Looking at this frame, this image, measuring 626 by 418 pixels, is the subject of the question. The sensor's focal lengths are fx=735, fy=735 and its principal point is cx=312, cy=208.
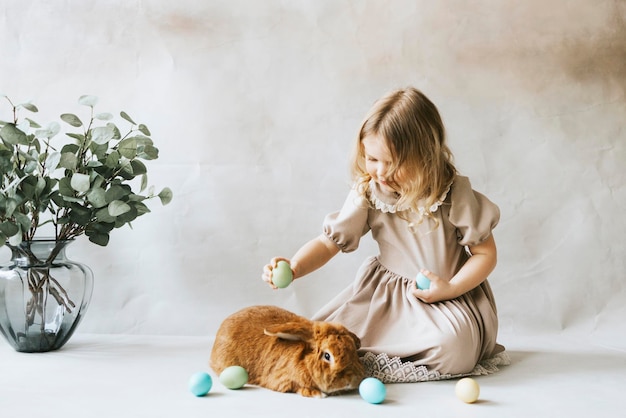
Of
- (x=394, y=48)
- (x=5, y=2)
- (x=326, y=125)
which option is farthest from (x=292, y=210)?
(x=5, y=2)

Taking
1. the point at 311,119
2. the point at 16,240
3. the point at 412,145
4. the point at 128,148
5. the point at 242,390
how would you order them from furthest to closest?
the point at 311,119, the point at 128,148, the point at 16,240, the point at 412,145, the point at 242,390

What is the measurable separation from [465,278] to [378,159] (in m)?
0.31

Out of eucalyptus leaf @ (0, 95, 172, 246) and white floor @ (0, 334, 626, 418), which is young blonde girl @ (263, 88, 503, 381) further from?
eucalyptus leaf @ (0, 95, 172, 246)

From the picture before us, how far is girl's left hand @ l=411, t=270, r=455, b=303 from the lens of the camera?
154 centimetres

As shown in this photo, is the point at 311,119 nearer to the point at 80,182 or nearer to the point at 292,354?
the point at 80,182

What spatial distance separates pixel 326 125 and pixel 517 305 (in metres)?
0.72

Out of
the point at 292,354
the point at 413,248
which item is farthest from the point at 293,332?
the point at 413,248

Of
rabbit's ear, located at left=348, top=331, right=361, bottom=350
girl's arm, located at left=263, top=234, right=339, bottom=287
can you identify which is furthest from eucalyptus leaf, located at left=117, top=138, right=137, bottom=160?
rabbit's ear, located at left=348, top=331, right=361, bottom=350

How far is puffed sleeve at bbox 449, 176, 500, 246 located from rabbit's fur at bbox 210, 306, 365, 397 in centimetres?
35

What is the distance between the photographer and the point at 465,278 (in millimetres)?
1559

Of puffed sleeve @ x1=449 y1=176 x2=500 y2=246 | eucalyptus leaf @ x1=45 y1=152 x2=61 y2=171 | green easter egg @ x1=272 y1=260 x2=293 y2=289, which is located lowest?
green easter egg @ x1=272 y1=260 x2=293 y2=289

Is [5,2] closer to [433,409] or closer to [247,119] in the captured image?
[247,119]

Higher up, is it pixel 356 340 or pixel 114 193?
pixel 114 193

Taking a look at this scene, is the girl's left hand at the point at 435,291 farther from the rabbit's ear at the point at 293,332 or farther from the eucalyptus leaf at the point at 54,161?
the eucalyptus leaf at the point at 54,161
